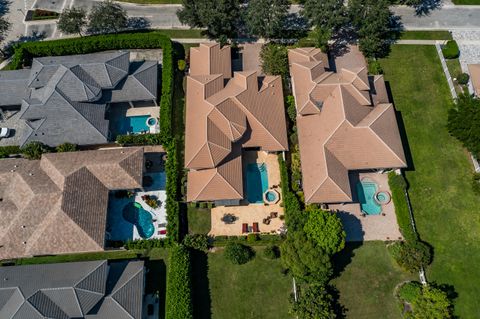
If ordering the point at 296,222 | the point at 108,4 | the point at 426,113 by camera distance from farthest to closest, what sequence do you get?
the point at 108,4 < the point at 426,113 < the point at 296,222

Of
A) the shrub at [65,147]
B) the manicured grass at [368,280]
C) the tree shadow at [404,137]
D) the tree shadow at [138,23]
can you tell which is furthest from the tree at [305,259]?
the tree shadow at [138,23]

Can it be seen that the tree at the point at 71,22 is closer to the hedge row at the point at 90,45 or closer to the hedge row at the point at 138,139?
the hedge row at the point at 90,45

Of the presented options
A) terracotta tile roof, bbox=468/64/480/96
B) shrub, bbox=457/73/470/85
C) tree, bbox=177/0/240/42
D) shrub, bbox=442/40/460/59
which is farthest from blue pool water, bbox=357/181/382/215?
tree, bbox=177/0/240/42

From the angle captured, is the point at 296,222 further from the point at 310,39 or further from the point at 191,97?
the point at 310,39

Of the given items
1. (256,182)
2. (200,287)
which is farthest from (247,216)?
(200,287)

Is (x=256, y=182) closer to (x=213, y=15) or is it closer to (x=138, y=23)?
(x=213, y=15)

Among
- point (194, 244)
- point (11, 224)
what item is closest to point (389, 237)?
point (194, 244)

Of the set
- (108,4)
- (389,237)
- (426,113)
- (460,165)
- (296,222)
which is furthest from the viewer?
(108,4)
